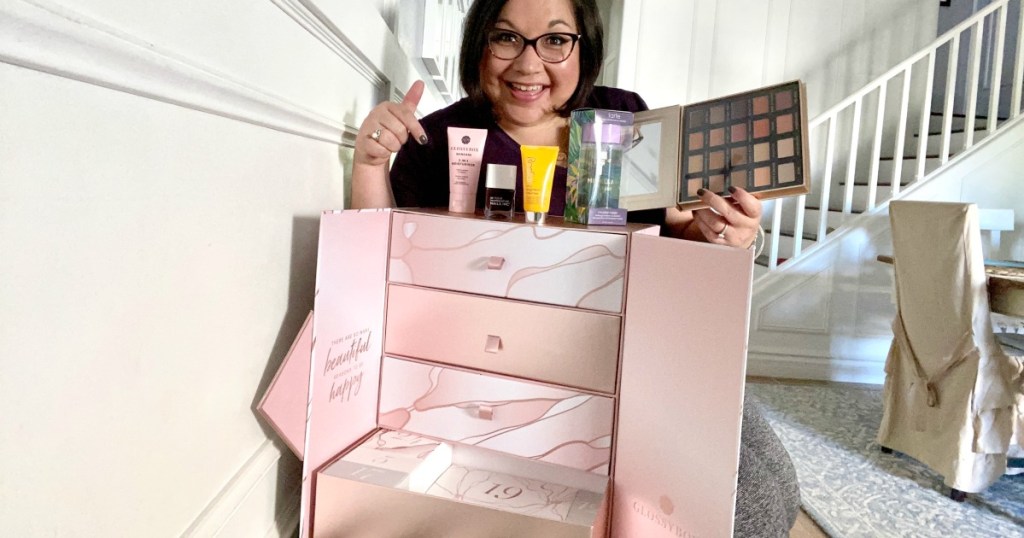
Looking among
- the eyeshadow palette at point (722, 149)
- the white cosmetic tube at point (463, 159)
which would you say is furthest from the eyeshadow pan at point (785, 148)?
the white cosmetic tube at point (463, 159)

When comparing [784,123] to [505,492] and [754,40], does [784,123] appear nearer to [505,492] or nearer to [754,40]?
[505,492]

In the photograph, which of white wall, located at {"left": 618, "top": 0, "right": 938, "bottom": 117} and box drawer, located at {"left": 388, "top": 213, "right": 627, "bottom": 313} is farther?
white wall, located at {"left": 618, "top": 0, "right": 938, "bottom": 117}

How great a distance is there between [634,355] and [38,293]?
553 millimetres

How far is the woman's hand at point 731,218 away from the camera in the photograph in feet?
2.46

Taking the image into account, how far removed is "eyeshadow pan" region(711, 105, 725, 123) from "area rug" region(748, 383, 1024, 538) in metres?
1.18

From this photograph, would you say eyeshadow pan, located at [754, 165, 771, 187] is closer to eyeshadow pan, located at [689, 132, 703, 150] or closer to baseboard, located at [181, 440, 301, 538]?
eyeshadow pan, located at [689, 132, 703, 150]

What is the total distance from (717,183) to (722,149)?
44mm

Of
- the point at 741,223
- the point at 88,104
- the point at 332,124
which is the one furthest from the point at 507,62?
the point at 88,104

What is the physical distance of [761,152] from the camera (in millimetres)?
729

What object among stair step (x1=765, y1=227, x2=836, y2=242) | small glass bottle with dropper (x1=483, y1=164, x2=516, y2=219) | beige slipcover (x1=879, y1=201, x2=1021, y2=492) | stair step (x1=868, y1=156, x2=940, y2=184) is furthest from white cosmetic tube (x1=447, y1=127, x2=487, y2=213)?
stair step (x1=868, y1=156, x2=940, y2=184)

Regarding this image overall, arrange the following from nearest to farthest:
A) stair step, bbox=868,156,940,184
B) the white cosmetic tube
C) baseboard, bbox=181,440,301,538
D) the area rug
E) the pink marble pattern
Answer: baseboard, bbox=181,440,301,538, the pink marble pattern, the white cosmetic tube, the area rug, stair step, bbox=868,156,940,184

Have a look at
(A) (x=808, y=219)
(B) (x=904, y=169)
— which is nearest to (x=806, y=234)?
(A) (x=808, y=219)

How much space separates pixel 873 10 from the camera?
337cm

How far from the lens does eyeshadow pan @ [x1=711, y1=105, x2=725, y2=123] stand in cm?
76
